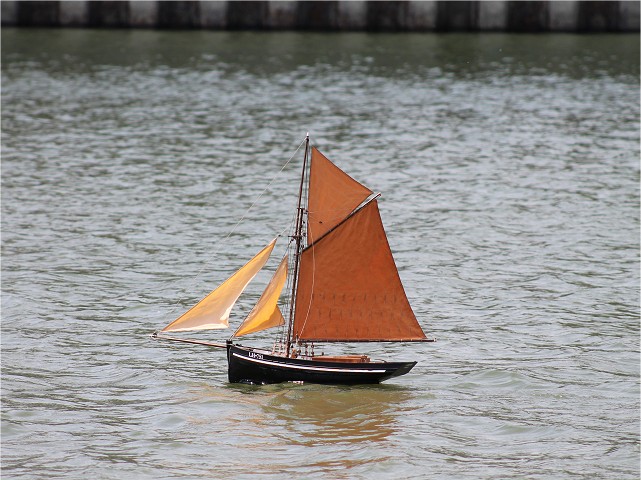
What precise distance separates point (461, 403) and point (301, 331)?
3.19 metres

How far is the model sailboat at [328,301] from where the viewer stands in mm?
22078

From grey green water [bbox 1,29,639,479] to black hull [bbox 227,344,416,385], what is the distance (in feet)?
0.86

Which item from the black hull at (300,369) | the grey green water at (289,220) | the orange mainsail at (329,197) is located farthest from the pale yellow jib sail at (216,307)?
the grey green water at (289,220)

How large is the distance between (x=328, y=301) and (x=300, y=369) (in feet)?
4.57

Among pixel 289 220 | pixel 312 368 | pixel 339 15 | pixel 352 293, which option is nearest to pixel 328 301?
pixel 352 293

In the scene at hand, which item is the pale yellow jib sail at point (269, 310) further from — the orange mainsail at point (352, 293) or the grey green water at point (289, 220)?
the grey green water at point (289, 220)

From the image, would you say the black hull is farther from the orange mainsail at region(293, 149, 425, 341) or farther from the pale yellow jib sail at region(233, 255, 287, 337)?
the orange mainsail at region(293, 149, 425, 341)

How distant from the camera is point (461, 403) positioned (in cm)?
2203

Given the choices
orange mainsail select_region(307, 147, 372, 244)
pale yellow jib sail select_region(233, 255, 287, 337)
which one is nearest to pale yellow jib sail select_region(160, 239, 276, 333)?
pale yellow jib sail select_region(233, 255, 287, 337)

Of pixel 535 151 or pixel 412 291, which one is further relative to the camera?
pixel 535 151

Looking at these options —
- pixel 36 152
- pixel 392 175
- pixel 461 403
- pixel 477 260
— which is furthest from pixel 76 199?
pixel 461 403

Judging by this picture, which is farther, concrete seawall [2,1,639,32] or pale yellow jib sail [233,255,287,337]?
concrete seawall [2,1,639,32]

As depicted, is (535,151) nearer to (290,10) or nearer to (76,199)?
(76,199)

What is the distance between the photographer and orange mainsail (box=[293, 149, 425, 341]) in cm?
2247
